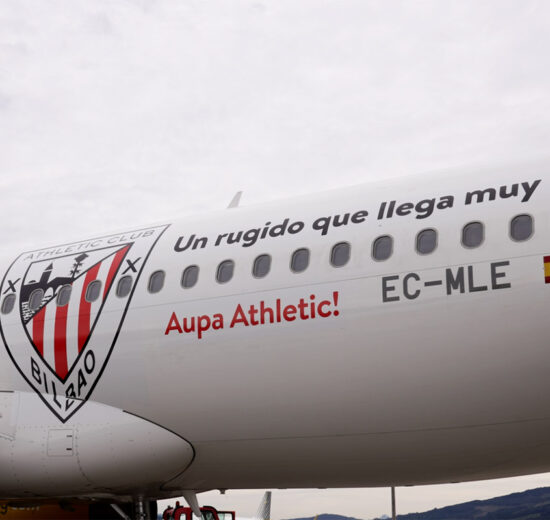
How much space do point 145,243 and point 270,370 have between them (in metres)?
3.49

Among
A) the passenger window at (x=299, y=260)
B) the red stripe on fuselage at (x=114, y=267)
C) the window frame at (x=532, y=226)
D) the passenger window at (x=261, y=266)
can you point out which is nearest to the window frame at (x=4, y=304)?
the red stripe on fuselage at (x=114, y=267)

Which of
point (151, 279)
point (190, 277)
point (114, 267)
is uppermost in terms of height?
point (114, 267)

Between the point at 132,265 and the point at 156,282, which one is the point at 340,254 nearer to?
the point at 156,282

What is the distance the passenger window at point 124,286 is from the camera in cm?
1288

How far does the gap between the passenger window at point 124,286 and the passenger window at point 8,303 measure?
2.27 meters

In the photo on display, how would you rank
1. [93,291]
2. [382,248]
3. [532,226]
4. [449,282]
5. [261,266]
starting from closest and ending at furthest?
1. [532,226]
2. [449,282]
3. [382,248]
4. [261,266]
5. [93,291]

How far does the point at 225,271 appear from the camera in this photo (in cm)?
1212

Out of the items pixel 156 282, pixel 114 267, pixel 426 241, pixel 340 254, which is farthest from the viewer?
pixel 114 267

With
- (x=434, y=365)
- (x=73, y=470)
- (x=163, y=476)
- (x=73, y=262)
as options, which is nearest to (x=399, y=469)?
(x=434, y=365)

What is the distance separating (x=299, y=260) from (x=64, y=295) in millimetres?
4290

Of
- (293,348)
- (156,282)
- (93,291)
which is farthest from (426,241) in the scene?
(93,291)

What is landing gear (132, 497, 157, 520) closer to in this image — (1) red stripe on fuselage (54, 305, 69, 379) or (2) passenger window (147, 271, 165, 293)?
(1) red stripe on fuselage (54, 305, 69, 379)

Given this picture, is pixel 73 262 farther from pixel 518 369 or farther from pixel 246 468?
pixel 518 369

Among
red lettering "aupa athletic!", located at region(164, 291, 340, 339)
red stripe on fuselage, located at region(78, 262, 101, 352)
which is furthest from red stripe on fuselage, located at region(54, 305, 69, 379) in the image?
red lettering "aupa athletic!", located at region(164, 291, 340, 339)
